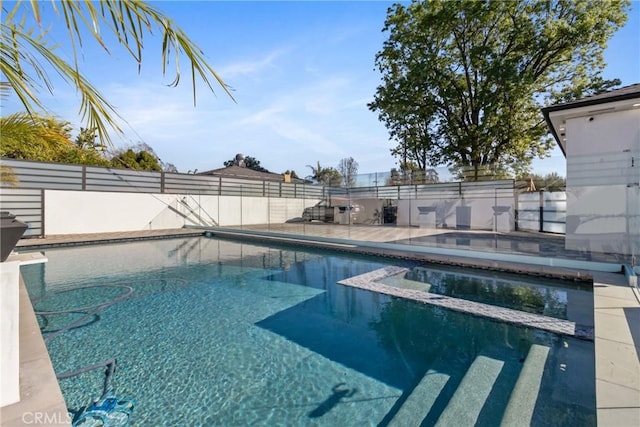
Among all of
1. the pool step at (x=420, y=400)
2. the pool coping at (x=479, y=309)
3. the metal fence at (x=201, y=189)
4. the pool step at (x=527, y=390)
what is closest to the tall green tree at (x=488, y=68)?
the metal fence at (x=201, y=189)

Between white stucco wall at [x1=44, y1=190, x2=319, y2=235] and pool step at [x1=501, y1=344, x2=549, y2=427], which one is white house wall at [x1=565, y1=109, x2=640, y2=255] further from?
white stucco wall at [x1=44, y1=190, x2=319, y2=235]

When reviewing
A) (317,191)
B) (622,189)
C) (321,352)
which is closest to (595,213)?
(622,189)

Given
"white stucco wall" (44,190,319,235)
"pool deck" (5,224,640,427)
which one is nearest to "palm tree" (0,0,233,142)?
"pool deck" (5,224,640,427)

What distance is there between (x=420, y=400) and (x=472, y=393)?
46cm

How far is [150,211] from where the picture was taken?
13789 mm

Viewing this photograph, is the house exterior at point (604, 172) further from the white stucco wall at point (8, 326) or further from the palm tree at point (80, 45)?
the white stucco wall at point (8, 326)

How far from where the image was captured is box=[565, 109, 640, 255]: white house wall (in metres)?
5.32

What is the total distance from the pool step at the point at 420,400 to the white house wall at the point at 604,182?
448cm

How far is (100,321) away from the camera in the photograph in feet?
13.6

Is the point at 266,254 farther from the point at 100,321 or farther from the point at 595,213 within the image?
the point at 595,213

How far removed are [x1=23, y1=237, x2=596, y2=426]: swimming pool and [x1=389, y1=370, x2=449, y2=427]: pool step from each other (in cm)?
1

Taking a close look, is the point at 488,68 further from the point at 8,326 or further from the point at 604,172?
the point at 8,326

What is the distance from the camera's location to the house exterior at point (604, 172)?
5344 millimetres

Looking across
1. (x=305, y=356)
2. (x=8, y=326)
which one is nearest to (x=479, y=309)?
(x=305, y=356)
